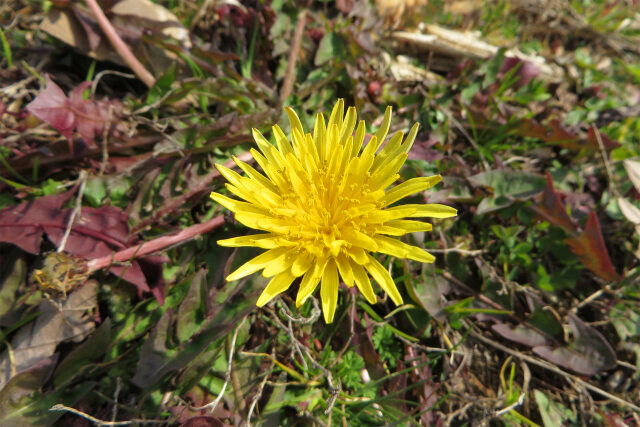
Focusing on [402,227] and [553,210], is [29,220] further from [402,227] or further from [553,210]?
[553,210]

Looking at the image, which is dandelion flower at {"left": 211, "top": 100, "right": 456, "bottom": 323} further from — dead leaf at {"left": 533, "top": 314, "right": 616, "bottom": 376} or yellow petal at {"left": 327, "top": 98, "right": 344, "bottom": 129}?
dead leaf at {"left": 533, "top": 314, "right": 616, "bottom": 376}

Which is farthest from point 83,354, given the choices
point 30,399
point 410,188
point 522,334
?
point 522,334

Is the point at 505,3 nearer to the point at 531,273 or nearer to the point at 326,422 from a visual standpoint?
the point at 531,273

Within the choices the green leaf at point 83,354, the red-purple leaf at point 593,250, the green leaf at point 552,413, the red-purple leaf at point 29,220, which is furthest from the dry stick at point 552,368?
the red-purple leaf at point 29,220

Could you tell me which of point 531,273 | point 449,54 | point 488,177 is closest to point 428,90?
point 449,54

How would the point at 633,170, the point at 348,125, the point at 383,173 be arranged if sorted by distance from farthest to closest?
the point at 633,170
the point at 348,125
the point at 383,173

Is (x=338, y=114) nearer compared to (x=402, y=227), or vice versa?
(x=402, y=227)

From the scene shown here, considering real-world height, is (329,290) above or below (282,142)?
below
